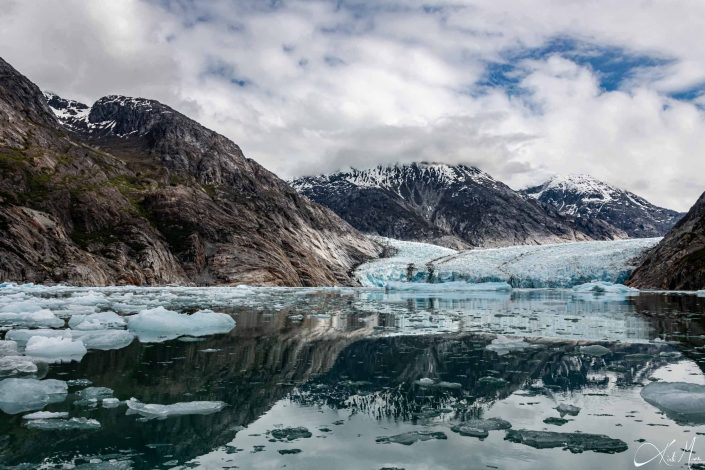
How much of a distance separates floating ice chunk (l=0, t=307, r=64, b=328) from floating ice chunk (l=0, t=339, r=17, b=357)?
581 cm

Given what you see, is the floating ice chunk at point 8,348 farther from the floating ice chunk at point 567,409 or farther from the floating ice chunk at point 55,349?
the floating ice chunk at point 567,409

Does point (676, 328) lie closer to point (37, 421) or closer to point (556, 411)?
point (556, 411)

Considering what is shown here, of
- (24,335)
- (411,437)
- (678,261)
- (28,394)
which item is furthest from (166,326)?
(678,261)

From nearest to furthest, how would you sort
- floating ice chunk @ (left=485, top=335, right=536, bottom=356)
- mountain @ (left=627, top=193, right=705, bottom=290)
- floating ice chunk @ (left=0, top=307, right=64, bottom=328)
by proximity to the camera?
floating ice chunk @ (left=485, top=335, right=536, bottom=356) < floating ice chunk @ (left=0, top=307, right=64, bottom=328) < mountain @ (left=627, top=193, right=705, bottom=290)

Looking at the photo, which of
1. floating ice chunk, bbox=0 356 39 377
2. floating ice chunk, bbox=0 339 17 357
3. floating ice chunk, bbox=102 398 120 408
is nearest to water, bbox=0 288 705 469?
floating ice chunk, bbox=102 398 120 408

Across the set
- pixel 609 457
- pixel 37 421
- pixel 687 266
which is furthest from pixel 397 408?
pixel 687 266

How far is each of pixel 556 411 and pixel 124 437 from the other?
7.14 meters

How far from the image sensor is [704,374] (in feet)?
39.0

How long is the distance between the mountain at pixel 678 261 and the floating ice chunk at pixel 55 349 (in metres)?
75.1

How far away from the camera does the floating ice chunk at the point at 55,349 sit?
1394 centimetres

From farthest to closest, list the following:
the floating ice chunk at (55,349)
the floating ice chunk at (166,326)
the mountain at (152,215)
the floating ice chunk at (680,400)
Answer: the mountain at (152,215)
the floating ice chunk at (166,326)
the floating ice chunk at (55,349)
the floating ice chunk at (680,400)

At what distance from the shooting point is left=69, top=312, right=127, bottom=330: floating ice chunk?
19119 millimetres

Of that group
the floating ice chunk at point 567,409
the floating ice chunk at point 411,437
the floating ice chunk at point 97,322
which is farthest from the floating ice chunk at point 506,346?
the floating ice chunk at point 97,322

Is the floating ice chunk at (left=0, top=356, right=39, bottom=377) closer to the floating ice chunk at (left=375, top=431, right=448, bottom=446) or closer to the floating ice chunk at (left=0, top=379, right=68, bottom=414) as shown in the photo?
the floating ice chunk at (left=0, top=379, right=68, bottom=414)
